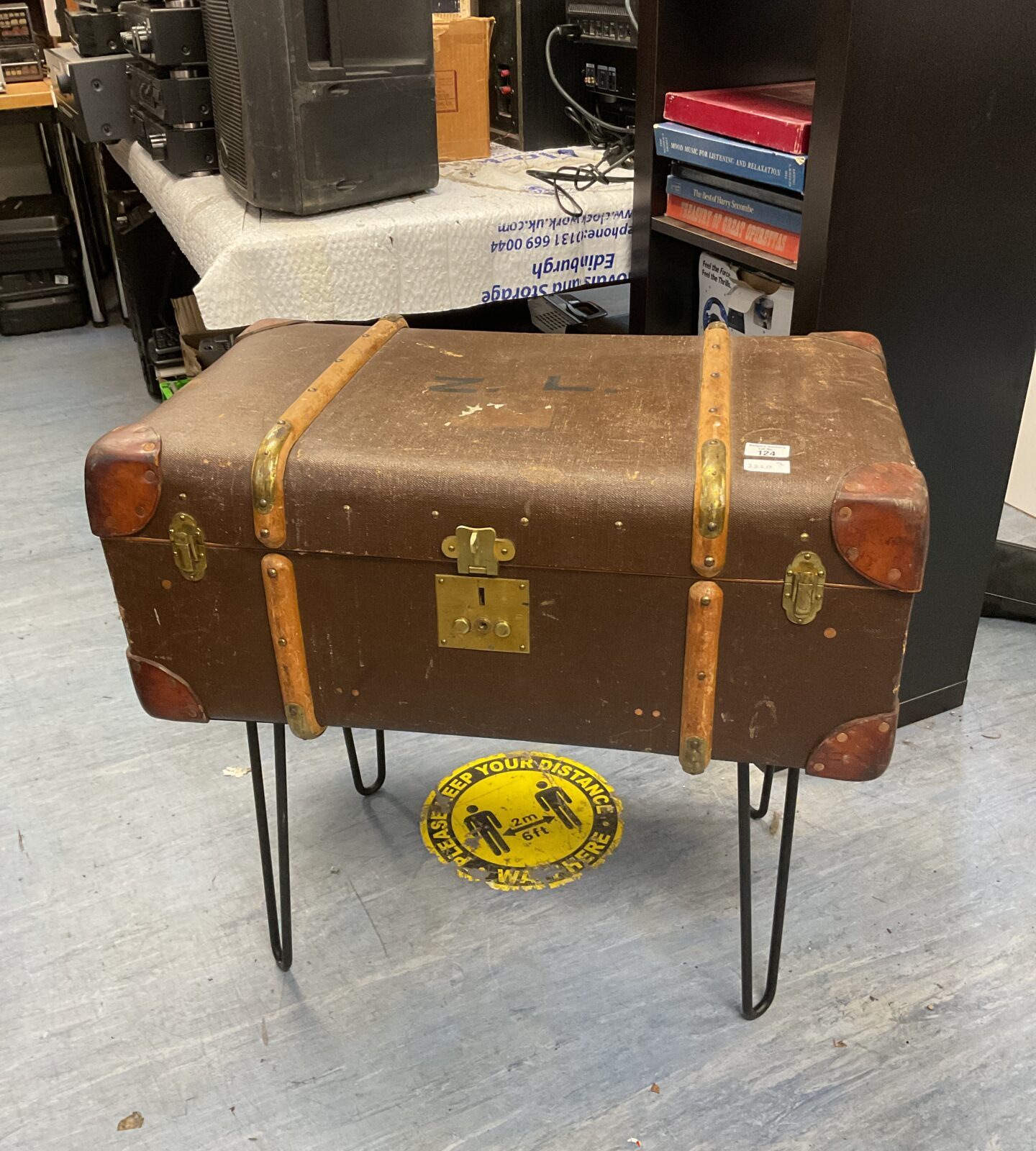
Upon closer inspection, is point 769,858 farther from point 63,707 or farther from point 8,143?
point 8,143

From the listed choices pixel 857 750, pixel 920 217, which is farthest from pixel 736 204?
pixel 857 750

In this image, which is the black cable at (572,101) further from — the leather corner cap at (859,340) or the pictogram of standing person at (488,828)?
the pictogram of standing person at (488,828)

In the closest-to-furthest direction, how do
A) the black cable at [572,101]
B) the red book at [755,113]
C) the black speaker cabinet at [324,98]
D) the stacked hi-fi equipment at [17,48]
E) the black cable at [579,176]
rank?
the red book at [755,113] < the black speaker cabinet at [324,98] < the black cable at [579,176] < the black cable at [572,101] < the stacked hi-fi equipment at [17,48]

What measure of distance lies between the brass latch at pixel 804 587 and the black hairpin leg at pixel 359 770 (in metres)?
0.81

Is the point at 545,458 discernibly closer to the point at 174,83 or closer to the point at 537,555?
the point at 537,555

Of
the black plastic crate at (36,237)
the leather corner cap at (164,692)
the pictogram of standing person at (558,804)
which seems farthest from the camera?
the black plastic crate at (36,237)

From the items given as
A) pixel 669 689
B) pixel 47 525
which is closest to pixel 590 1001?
pixel 669 689

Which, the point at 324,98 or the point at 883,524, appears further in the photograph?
the point at 324,98

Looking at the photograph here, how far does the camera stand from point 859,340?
118cm

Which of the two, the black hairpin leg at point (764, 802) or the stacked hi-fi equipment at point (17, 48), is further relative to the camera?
the stacked hi-fi equipment at point (17, 48)

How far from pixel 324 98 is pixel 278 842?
1232 mm

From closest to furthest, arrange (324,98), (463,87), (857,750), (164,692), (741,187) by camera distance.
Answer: (857,750), (164,692), (741,187), (324,98), (463,87)

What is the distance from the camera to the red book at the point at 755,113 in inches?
51.3

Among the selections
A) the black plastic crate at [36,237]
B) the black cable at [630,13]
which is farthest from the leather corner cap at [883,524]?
the black plastic crate at [36,237]
